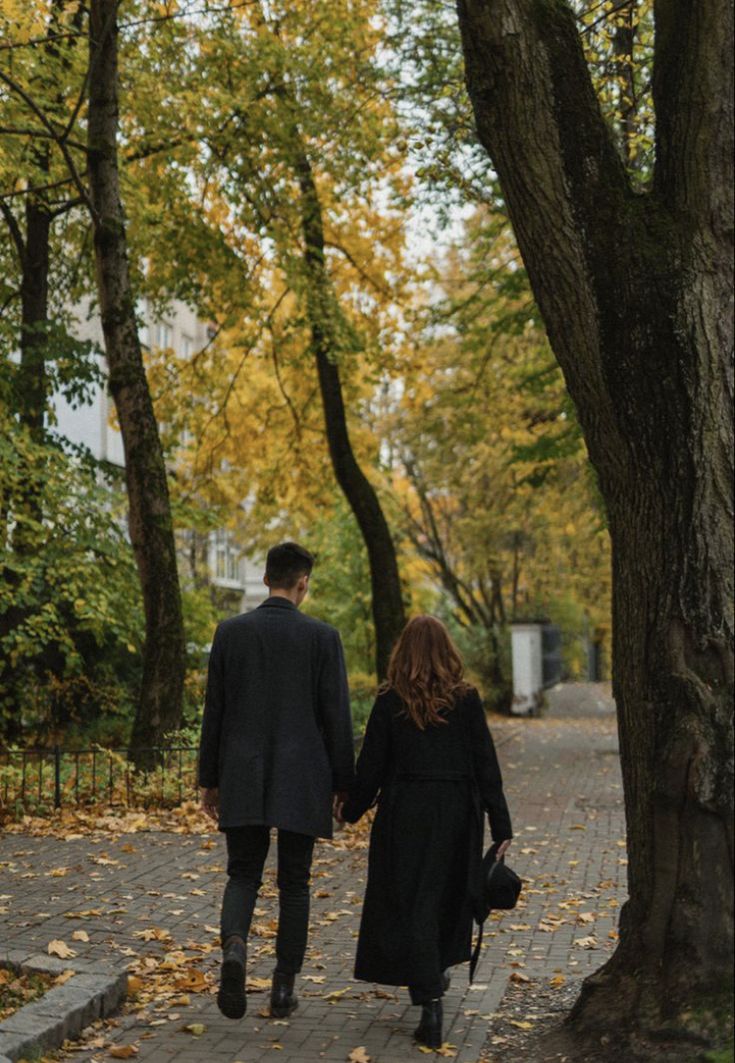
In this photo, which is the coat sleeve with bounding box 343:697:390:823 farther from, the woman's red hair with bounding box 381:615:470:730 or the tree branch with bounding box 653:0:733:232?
the tree branch with bounding box 653:0:733:232

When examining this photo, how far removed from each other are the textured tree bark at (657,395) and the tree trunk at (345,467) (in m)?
12.5

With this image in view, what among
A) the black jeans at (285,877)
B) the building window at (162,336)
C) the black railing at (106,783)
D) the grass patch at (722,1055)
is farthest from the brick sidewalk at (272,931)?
the building window at (162,336)

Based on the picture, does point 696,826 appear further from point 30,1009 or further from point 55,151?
point 55,151

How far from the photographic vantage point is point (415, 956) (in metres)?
5.82

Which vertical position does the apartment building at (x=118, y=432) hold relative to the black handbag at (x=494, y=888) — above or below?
above

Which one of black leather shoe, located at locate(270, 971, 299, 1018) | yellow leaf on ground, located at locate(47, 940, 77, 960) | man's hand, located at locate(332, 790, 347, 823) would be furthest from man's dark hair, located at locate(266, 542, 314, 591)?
yellow leaf on ground, located at locate(47, 940, 77, 960)

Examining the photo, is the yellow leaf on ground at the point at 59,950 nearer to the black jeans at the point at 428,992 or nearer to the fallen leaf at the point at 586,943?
the black jeans at the point at 428,992

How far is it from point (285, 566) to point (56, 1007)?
7.13 ft

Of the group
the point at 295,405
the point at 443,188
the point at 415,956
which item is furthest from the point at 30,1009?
the point at 295,405

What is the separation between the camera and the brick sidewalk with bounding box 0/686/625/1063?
5.98m

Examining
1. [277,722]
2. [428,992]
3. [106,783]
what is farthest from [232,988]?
[106,783]

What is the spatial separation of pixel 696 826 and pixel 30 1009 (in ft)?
9.62

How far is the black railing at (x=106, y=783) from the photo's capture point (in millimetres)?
12875

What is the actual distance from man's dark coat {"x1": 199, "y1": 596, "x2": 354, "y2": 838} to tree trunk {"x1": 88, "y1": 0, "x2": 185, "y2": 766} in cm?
824
